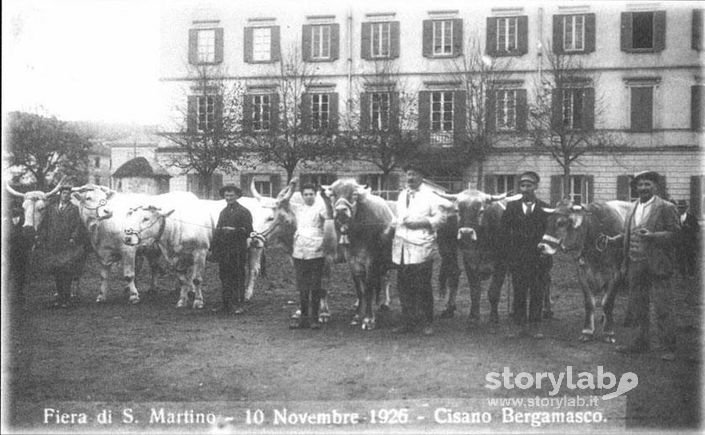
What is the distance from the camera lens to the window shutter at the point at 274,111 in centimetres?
1461

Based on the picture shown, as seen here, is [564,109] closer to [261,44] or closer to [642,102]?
[642,102]

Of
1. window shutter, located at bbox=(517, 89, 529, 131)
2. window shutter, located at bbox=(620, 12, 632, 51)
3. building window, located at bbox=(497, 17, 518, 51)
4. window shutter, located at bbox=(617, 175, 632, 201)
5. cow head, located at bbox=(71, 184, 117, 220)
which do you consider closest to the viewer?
cow head, located at bbox=(71, 184, 117, 220)

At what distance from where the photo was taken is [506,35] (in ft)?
48.4

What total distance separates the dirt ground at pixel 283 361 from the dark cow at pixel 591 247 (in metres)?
0.43

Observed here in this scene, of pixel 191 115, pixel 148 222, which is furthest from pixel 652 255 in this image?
pixel 191 115

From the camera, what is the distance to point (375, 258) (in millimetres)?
7723

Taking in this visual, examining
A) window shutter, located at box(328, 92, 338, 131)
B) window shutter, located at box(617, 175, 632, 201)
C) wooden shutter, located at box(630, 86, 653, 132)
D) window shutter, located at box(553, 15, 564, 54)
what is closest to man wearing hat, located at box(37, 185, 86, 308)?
window shutter, located at box(328, 92, 338, 131)

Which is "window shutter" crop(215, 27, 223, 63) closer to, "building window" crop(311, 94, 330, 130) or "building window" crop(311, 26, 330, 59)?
"building window" crop(311, 26, 330, 59)

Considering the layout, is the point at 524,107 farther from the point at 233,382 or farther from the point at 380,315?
the point at 233,382

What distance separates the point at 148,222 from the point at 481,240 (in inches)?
185

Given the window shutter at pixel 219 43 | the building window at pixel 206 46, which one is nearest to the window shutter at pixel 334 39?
the window shutter at pixel 219 43

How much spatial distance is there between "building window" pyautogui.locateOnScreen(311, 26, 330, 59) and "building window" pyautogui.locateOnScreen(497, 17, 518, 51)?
11.5 ft

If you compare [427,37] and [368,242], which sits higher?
[427,37]

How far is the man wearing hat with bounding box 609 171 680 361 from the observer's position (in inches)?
237
